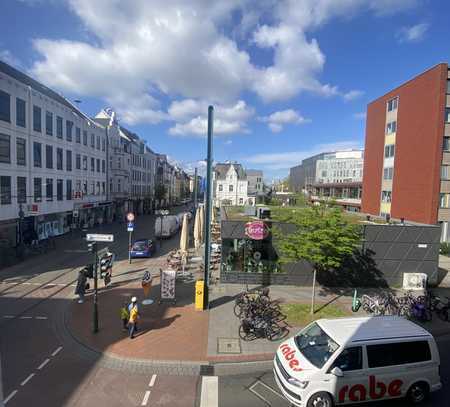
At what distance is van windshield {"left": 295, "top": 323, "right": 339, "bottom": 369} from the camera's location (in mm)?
6980

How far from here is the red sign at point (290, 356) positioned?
7.08 metres

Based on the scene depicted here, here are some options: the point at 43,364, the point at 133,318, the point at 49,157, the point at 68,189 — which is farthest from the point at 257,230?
the point at 68,189

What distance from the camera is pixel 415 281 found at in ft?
54.2

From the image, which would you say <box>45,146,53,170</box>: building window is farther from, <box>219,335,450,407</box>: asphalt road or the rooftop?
the rooftop

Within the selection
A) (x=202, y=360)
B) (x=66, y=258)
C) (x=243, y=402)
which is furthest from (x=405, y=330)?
(x=66, y=258)

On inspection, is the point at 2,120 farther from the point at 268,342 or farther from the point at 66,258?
the point at 268,342

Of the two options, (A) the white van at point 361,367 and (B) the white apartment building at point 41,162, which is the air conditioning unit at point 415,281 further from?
(B) the white apartment building at point 41,162

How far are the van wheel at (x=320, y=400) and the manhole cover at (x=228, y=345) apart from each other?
3.39 meters

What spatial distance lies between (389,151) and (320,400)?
35.6m

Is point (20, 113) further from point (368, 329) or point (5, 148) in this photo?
point (368, 329)

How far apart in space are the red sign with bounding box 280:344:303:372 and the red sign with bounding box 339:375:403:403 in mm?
1012

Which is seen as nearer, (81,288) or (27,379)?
(27,379)

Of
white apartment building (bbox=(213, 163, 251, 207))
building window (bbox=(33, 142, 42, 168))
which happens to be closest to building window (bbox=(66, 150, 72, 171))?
building window (bbox=(33, 142, 42, 168))

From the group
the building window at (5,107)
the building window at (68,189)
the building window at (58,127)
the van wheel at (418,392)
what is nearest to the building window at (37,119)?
the building window at (58,127)
